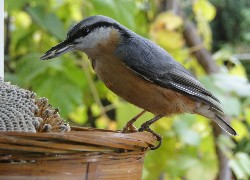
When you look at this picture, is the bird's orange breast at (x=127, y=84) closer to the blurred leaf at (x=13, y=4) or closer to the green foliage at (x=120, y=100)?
the green foliage at (x=120, y=100)

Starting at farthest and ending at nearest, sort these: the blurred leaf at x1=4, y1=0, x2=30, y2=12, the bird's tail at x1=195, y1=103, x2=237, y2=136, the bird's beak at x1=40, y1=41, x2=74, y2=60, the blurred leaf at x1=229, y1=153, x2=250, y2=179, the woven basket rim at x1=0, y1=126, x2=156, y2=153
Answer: the blurred leaf at x1=229, y1=153, x2=250, y2=179
the blurred leaf at x1=4, y1=0, x2=30, y2=12
the bird's tail at x1=195, y1=103, x2=237, y2=136
the bird's beak at x1=40, y1=41, x2=74, y2=60
the woven basket rim at x1=0, y1=126, x2=156, y2=153

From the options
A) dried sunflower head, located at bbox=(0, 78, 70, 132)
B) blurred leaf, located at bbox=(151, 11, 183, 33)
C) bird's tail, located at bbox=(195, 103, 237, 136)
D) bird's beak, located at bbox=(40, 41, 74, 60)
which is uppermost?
blurred leaf, located at bbox=(151, 11, 183, 33)

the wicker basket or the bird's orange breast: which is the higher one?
the bird's orange breast

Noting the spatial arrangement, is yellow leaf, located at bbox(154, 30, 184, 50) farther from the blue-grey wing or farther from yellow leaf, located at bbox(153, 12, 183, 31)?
the blue-grey wing

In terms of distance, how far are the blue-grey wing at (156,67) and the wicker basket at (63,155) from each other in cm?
31

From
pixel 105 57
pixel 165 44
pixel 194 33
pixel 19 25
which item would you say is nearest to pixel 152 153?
pixel 165 44

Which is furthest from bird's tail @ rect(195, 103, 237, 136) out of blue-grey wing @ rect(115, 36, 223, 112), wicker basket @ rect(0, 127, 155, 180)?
wicker basket @ rect(0, 127, 155, 180)

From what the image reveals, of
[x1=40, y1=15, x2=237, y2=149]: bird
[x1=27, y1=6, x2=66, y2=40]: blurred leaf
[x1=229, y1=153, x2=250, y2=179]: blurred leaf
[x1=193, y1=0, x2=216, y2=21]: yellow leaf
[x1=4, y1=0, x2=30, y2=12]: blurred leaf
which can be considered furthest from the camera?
[x1=193, y1=0, x2=216, y2=21]: yellow leaf

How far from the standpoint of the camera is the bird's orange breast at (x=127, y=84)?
3.10ft

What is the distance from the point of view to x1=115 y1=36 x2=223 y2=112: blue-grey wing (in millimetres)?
958

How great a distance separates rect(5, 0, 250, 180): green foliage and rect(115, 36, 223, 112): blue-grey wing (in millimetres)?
277

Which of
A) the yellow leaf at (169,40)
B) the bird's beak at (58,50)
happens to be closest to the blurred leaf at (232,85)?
the yellow leaf at (169,40)

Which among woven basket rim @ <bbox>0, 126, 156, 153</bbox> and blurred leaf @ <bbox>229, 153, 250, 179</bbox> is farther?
blurred leaf @ <bbox>229, 153, 250, 179</bbox>

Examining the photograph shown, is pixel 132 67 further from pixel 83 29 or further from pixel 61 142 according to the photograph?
pixel 61 142
